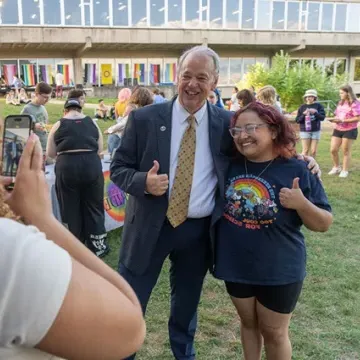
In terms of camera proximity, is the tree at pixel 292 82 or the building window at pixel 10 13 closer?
the tree at pixel 292 82

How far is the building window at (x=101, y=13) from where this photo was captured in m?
27.4

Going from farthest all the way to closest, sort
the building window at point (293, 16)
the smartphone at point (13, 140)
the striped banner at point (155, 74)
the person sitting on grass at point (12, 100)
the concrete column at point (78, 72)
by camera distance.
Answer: the building window at point (293, 16)
the striped banner at point (155, 74)
the concrete column at point (78, 72)
the person sitting on grass at point (12, 100)
the smartphone at point (13, 140)

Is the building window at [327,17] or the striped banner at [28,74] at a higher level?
the building window at [327,17]

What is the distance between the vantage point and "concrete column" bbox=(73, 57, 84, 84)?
2778 cm

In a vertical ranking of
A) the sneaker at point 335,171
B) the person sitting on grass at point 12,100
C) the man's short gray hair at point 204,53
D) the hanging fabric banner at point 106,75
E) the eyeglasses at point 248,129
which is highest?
the man's short gray hair at point 204,53

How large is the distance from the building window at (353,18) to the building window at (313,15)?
2925 millimetres

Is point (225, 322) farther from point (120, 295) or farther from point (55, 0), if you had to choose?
point (55, 0)

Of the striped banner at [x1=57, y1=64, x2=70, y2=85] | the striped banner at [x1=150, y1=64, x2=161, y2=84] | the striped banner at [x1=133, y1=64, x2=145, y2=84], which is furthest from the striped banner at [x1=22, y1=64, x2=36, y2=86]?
the striped banner at [x1=150, y1=64, x2=161, y2=84]

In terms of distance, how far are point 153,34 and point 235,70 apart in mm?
7294

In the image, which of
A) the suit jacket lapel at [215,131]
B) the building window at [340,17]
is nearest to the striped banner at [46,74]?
the building window at [340,17]

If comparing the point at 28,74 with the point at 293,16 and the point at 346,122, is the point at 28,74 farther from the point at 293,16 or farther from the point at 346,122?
the point at 346,122

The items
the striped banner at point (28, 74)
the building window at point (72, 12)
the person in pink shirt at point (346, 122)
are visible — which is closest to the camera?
the person in pink shirt at point (346, 122)

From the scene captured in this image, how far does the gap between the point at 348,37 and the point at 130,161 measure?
34.8 metres

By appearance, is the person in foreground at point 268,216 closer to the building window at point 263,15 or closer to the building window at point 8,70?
the building window at point 8,70
